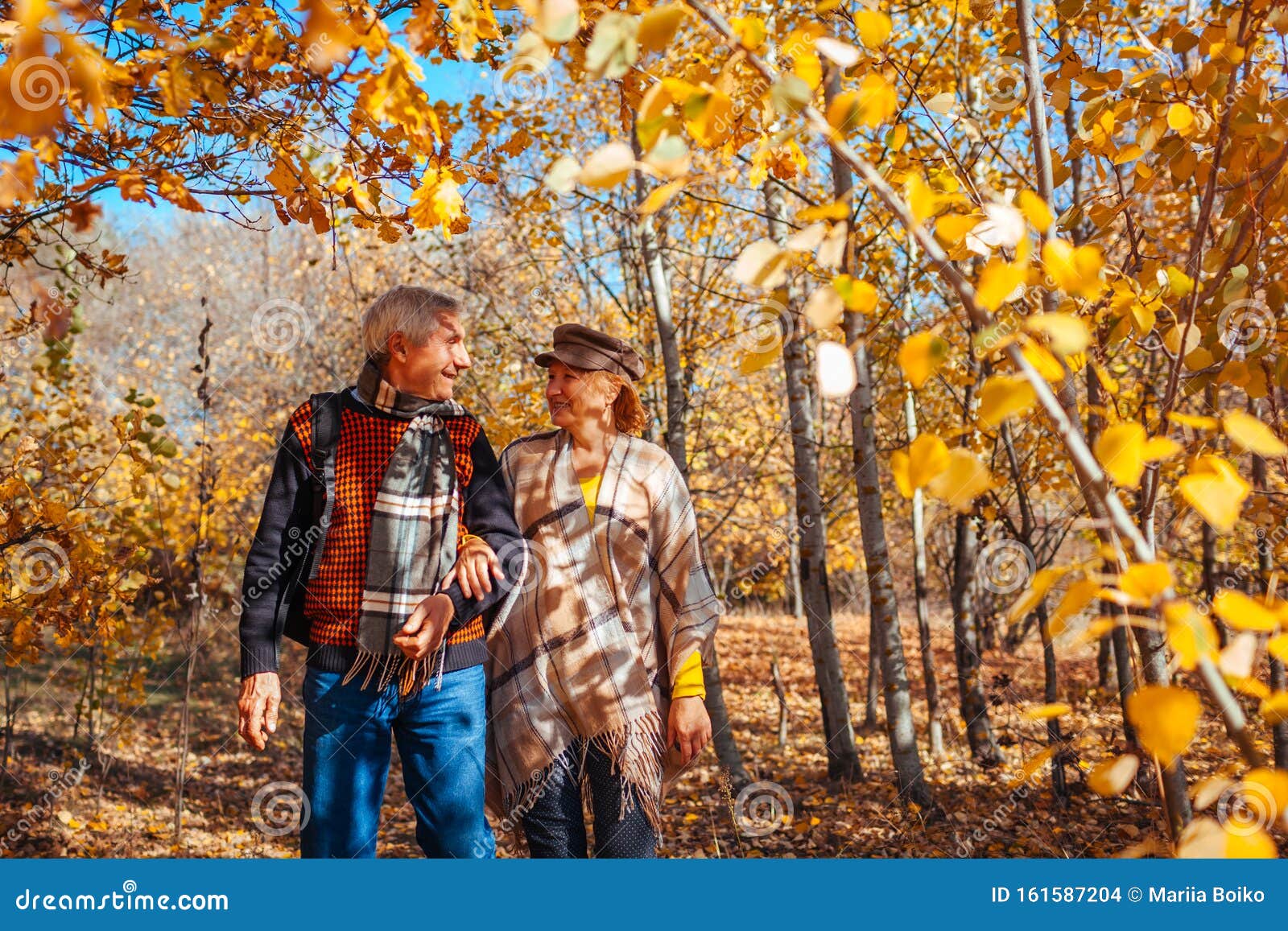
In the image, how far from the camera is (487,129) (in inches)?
175

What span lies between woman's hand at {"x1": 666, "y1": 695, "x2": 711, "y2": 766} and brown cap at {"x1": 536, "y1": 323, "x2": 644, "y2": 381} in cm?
88

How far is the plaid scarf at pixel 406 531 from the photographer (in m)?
2.12

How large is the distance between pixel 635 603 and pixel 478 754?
1.80 feet

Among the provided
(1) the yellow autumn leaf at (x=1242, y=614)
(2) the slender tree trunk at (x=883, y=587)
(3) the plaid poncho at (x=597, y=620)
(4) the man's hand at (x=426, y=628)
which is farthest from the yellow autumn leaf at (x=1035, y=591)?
(2) the slender tree trunk at (x=883, y=587)

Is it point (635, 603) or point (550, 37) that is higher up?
point (550, 37)

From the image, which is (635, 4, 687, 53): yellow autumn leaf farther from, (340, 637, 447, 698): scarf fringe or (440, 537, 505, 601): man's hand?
(340, 637, 447, 698): scarf fringe

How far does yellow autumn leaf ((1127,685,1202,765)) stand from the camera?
2.81 feet

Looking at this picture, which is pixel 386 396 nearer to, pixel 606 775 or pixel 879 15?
pixel 606 775

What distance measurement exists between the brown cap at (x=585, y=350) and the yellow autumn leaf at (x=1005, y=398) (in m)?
1.56

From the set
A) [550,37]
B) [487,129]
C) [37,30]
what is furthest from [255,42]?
[487,129]

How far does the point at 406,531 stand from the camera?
218 centimetres

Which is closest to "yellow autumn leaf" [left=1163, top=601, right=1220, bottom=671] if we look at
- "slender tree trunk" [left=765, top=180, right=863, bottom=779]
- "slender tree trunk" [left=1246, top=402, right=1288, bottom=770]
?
"slender tree trunk" [left=1246, top=402, right=1288, bottom=770]

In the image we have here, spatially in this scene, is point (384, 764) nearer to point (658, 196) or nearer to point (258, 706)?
point (258, 706)

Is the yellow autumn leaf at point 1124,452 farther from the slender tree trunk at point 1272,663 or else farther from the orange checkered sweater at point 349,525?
the slender tree trunk at point 1272,663
